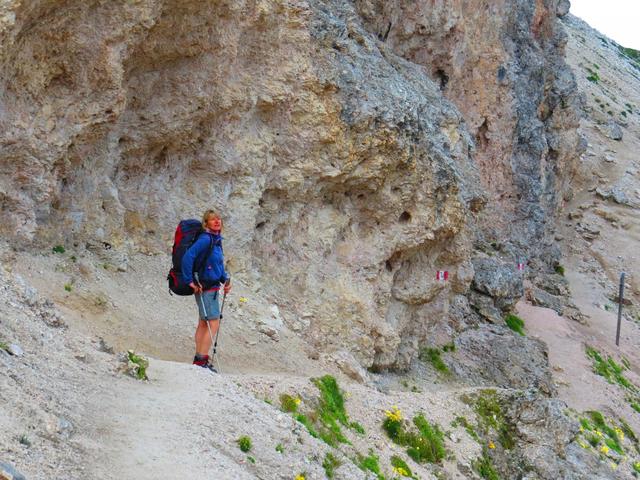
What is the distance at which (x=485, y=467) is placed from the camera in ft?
42.6

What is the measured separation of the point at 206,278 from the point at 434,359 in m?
11.5

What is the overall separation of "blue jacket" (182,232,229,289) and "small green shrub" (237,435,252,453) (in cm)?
295

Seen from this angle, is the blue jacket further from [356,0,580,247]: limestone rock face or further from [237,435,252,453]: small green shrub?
[356,0,580,247]: limestone rock face

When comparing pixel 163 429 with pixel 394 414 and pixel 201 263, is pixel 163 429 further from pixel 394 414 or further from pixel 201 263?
pixel 394 414

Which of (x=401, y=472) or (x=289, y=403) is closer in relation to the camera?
(x=289, y=403)

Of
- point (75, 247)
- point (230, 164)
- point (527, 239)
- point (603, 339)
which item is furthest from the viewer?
point (527, 239)

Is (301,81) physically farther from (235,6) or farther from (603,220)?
(603,220)

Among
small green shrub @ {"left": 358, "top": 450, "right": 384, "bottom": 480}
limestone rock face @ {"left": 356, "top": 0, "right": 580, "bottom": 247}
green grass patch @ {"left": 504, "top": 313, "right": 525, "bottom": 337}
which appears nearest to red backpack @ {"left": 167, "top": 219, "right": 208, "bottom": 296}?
small green shrub @ {"left": 358, "top": 450, "right": 384, "bottom": 480}

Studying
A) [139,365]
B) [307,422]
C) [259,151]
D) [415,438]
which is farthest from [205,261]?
[259,151]

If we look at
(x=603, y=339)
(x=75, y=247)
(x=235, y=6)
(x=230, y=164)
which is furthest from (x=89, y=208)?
(x=603, y=339)

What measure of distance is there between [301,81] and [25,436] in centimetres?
1068

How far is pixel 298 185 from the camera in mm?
15953

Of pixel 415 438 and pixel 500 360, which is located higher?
pixel 415 438

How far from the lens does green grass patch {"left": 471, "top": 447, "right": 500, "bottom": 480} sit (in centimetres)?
1277
